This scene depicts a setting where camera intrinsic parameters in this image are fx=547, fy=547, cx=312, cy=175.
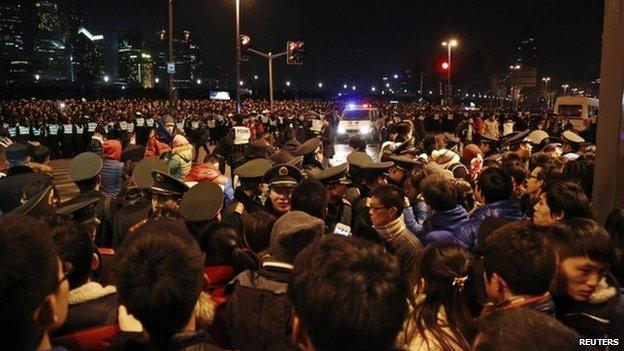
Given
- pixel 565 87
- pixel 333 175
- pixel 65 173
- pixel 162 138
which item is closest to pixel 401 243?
pixel 333 175

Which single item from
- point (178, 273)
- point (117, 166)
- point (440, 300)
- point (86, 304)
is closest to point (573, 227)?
point (440, 300)

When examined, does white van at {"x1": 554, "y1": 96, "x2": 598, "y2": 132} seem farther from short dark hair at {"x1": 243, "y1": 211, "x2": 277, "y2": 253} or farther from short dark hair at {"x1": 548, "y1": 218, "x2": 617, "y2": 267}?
short dark hair at {"x1": 243, "y1": 211, "x2": 277, "y2": 253}

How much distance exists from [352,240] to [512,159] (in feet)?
20.5

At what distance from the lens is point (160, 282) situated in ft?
7.30

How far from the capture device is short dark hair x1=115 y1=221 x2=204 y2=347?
7.20ft

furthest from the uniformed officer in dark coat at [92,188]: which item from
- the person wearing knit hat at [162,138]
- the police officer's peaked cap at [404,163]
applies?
the person wearing knit hat at [162,138]

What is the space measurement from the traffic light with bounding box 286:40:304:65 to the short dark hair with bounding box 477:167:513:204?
856 inches

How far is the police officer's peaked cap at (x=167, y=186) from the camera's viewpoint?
5.22m

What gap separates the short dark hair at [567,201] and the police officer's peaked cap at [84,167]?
4.66m

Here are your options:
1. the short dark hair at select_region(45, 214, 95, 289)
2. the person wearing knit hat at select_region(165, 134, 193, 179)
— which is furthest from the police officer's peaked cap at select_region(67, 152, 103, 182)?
the short dark hair at select_region(45, 214, 95, 289)

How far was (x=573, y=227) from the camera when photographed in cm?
317

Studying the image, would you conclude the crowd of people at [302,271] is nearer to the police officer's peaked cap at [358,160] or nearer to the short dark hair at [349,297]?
the short dark hair at [349,297]

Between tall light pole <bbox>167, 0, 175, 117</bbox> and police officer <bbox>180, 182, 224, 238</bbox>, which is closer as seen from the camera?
police officer <bbox>180, 182, 224, 238</bbox>

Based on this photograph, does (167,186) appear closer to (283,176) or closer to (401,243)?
(283,176)
